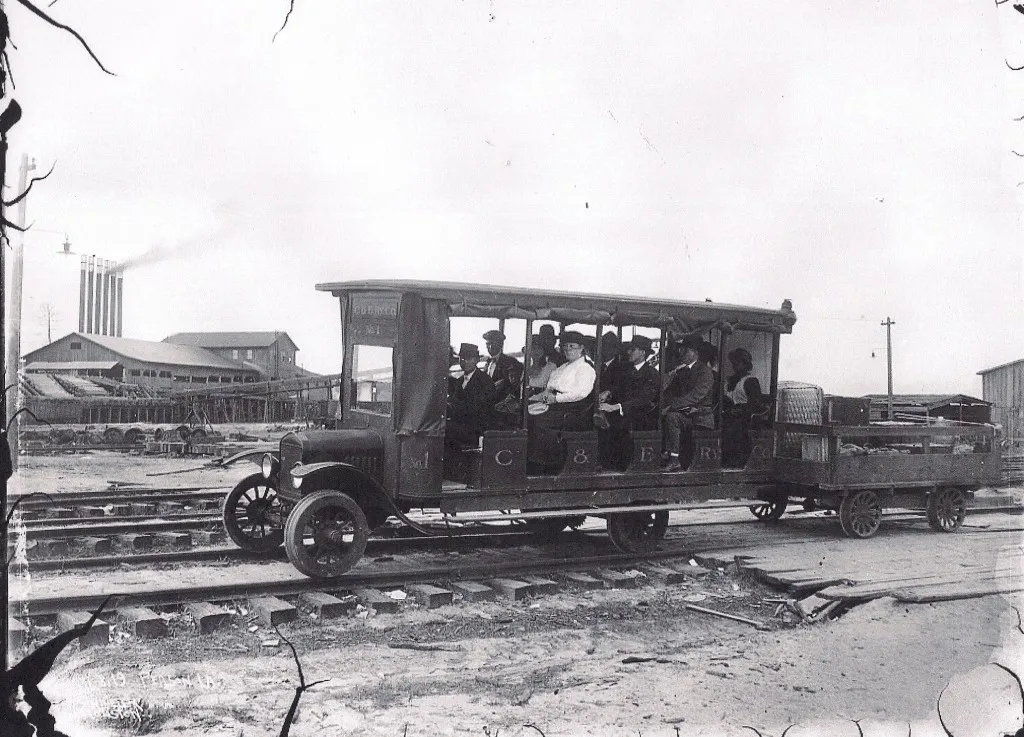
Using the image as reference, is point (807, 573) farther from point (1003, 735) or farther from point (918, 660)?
point (1003, 735)

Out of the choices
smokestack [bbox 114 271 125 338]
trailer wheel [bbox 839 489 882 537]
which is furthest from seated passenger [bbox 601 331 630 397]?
smokestack [bbox 114 271 125 338]

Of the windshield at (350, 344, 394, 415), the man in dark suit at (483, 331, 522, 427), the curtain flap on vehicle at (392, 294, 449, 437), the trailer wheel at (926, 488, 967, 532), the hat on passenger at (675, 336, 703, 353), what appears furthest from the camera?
the trailer wheel at (926, 488, 967, 532)

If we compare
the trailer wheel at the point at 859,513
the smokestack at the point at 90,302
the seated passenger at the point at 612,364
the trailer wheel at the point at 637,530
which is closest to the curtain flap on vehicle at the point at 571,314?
the seated passenger at the point at 612,364

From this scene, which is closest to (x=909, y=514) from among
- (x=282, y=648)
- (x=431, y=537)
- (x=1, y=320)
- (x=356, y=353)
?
(x=431, y=537)

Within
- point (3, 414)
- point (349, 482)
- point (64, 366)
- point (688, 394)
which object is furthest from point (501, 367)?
point (64, 366)

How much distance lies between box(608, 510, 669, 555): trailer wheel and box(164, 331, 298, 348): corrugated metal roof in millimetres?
29789

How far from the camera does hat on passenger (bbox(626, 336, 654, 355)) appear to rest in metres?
9.16

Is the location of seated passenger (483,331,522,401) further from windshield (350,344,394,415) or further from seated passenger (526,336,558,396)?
windshield (350,344,394,415)

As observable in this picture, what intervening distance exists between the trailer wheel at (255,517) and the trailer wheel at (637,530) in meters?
3.46

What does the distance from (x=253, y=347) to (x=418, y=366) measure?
34.7 metres

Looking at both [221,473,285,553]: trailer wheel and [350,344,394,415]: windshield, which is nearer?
[350,344,394,415]: windshield

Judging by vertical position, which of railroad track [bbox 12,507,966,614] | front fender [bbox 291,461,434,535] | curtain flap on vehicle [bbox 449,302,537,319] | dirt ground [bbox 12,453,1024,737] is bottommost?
dirt ground [bbox 12,453,1024,737]

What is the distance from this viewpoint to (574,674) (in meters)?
5.27

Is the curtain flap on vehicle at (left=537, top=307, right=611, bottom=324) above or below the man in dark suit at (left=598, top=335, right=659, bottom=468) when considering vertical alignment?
above
